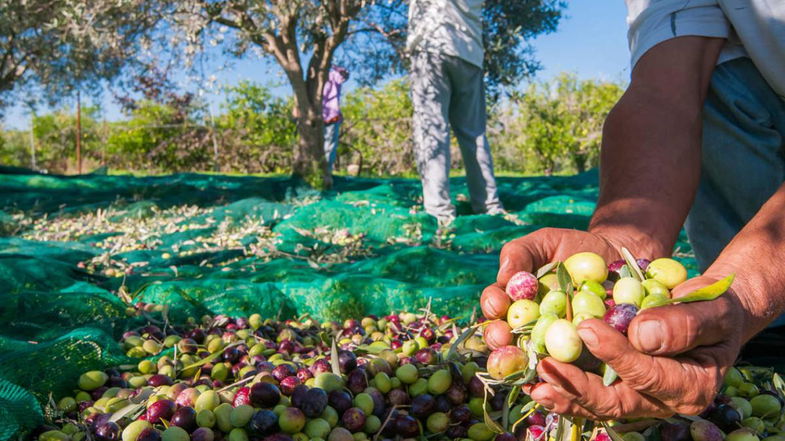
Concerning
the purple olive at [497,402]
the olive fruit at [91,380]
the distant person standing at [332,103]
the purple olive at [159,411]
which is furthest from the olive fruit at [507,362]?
the distant person standing at [332,103]

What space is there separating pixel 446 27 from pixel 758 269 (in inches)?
219

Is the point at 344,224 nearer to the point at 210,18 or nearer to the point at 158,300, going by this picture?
the point at 158,300

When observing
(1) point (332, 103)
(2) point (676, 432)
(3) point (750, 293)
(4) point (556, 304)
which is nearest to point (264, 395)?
(4) point (556, 304)

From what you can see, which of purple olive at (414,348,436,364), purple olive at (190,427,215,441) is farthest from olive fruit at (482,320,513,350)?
purple olive at (190,427,215,441)

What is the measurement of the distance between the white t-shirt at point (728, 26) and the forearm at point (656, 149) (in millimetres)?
46

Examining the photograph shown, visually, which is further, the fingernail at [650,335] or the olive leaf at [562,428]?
the olive leaf at [562,428]

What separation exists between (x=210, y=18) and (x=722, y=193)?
6636 millimetres

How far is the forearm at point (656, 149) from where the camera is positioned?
1854 mm

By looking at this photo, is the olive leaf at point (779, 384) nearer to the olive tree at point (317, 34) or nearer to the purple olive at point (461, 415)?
the purple olive at point (461, 415)

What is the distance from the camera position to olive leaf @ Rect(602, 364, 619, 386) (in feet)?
3.71

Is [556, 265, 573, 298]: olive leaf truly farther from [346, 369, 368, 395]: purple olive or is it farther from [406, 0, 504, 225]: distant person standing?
[406, 0, 504, 225]: distant person standing

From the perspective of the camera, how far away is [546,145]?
22.5m

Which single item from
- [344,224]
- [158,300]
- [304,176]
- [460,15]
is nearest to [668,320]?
[158,300]

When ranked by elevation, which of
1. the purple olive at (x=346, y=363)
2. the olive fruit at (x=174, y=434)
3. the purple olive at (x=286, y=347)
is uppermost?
the purple olive at (x=346, y=363)
